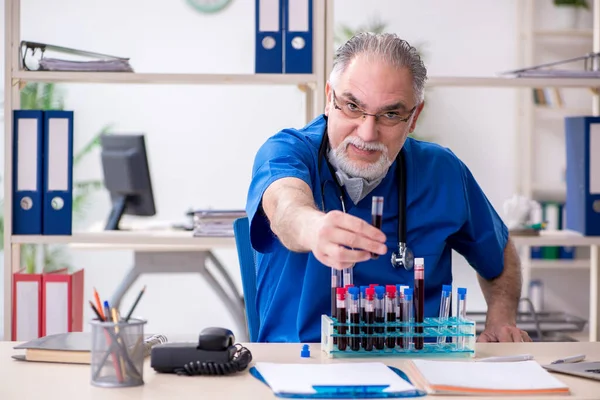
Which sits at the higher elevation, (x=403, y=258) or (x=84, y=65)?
(x=84, y=65)

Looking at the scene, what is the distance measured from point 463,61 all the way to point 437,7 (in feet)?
1.29

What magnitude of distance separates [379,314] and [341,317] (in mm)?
68

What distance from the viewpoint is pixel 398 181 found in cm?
183

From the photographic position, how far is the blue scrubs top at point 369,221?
1.69m

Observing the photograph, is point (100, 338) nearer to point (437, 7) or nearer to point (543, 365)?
point (543, 365)

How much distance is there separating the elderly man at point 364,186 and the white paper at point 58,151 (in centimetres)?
97

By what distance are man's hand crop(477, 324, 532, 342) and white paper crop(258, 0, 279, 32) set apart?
1256mm

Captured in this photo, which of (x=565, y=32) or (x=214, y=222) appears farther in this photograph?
(x=565, y=32)

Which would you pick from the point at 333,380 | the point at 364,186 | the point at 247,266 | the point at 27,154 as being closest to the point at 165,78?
the point at 27,154

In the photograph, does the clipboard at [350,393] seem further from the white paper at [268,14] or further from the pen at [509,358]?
the white paper at [268,14]

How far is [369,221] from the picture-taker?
5.77 feet

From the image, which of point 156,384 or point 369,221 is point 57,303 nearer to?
point 369,221

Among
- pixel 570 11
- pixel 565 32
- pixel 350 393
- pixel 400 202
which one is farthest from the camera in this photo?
pixel 570 11

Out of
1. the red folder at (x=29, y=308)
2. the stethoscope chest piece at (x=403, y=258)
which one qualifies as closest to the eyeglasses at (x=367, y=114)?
the stethoscope chest piece at (x=403, y=258)
